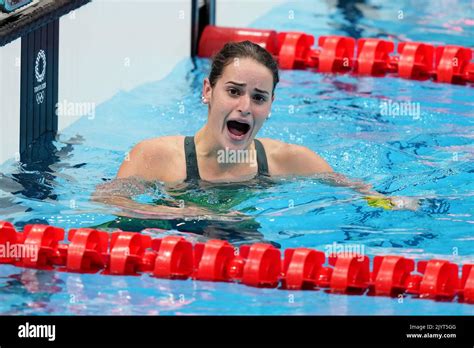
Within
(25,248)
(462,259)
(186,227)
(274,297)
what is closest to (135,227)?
(186,227)

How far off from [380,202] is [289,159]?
1.67 ft

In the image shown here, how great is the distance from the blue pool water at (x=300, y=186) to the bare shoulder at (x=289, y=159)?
66 mm

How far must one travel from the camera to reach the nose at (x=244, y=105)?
477 centimetres

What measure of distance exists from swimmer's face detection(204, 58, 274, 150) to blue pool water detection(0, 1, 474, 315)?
0.34 meters

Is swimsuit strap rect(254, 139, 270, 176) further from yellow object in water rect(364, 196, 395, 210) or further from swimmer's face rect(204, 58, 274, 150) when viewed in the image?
yellow object in water rect(364, 196, 395, 210)

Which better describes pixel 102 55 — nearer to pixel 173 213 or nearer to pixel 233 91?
pixel 233 91

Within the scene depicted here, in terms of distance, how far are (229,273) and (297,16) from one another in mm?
5919

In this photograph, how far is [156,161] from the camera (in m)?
4.97
